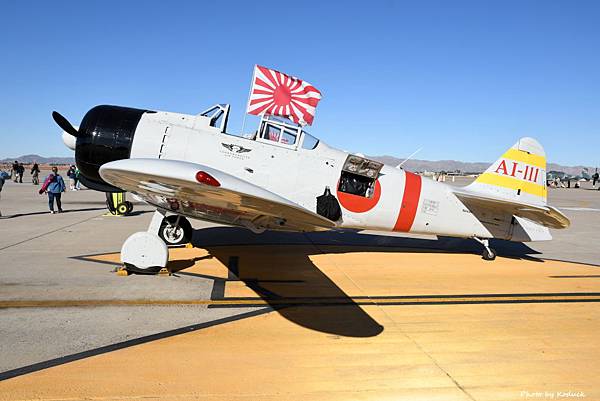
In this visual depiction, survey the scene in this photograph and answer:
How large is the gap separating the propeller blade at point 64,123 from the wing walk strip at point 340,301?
2.93 metres

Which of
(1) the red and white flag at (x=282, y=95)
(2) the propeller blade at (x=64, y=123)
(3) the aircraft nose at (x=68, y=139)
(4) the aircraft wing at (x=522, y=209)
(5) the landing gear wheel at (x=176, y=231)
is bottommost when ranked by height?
(5) the landing gear wheel at (x=176, y=231)

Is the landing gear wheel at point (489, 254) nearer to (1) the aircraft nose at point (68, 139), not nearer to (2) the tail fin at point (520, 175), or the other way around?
(2) the tail fin at point (520, 175)

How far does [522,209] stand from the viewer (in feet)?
23.2

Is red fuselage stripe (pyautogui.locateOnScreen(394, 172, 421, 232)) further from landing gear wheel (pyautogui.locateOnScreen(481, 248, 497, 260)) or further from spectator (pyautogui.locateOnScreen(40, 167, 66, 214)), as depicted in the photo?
spectator (pyautogui.locateOnScreen(40, 167, 66, 214))

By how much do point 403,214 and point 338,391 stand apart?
461 centimetres

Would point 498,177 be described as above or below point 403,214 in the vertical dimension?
above

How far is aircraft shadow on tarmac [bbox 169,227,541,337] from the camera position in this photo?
4.69m

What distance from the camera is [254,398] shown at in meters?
2.97

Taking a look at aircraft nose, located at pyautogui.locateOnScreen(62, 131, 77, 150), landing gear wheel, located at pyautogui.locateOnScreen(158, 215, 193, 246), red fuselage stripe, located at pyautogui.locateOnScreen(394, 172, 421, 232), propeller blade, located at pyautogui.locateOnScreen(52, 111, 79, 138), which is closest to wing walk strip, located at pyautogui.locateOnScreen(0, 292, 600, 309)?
red fuselage stripe, located at pyautogui.locateOnScreen(394, 172, 421, 232)

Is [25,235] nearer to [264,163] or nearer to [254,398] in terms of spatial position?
[264,163]

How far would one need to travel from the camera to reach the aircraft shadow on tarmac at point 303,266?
15.4ft

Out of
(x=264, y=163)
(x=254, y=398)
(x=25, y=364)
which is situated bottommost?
(x=25, y=364)

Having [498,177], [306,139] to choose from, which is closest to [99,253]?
[306,139]

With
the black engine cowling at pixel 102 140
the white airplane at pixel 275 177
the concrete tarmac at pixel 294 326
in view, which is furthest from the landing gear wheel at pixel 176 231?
the black engine cowling at pixel 102 140
